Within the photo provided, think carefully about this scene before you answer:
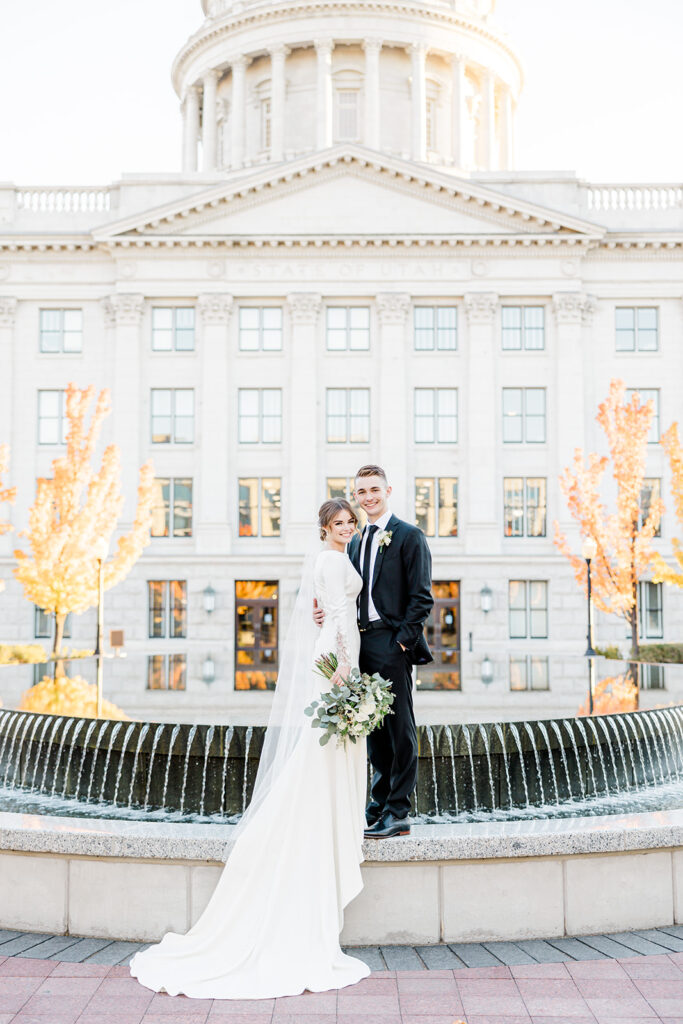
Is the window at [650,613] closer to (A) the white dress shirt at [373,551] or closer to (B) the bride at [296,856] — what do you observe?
(A) the white dress shirt at [373,551]

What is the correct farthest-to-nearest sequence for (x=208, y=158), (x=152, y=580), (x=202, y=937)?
1. (x=208, y=158)
2. (x=152, y=580)
3. (x=202, y=937)

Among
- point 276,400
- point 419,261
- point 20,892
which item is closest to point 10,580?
point 276,400

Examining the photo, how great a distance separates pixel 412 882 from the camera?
6969 mm

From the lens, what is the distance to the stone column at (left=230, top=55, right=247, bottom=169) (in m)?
52.9

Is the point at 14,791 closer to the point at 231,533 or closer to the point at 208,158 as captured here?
the point at 231,533

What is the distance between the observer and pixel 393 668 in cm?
713

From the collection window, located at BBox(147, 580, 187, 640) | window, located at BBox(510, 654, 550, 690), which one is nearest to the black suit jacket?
window, located at BBox(510, 654, 550, 690)

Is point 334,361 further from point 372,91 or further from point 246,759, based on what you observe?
point 246,759

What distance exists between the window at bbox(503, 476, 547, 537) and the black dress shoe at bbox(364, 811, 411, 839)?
31877 millimetres

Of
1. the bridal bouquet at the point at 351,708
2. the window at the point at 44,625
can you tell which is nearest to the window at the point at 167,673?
the bridal bouquet at the point at 351,708

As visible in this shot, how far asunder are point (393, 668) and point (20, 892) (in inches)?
125

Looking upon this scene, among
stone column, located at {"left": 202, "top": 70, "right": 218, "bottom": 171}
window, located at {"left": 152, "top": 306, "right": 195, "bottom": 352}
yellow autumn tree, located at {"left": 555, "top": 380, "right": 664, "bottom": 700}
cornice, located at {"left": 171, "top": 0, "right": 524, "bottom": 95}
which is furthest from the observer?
stone column, located at {"left": 202, "top": 70, "right": 218, "bottom": 171}

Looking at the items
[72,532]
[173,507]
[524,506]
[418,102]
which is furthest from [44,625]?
[418,102]

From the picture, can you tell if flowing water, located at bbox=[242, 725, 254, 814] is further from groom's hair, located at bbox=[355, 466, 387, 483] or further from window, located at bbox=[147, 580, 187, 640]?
window, located at bbox=[147, 580, 187, 640]
